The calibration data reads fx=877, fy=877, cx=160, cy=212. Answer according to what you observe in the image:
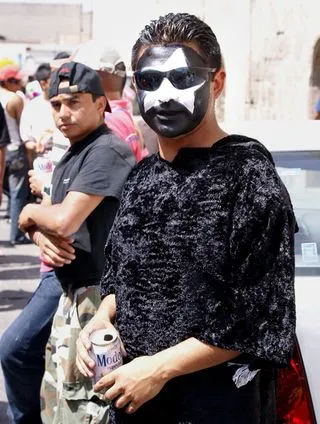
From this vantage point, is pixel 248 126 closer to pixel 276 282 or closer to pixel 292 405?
pixel 292 405

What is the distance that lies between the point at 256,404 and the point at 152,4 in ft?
51.7

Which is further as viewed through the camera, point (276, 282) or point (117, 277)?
point (117, 277)

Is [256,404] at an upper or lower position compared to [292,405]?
upper

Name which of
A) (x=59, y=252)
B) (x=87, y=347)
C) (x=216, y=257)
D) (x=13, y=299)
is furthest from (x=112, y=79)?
(x=13, y=299)

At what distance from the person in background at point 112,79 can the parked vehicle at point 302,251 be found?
0.42 meters

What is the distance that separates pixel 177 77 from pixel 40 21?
63.5 m

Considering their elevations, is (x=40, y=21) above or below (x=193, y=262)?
below

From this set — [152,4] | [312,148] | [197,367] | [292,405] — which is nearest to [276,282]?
[197,367]

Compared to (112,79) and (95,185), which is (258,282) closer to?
(95,185)

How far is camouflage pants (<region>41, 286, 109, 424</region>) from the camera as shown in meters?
3.17

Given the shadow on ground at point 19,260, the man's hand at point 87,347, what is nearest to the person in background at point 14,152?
the shadow on ground at point 19,260

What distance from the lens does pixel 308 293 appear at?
2.82 m

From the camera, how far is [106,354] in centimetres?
218

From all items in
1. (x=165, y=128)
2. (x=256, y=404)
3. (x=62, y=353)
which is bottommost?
(x=62, y=353)
